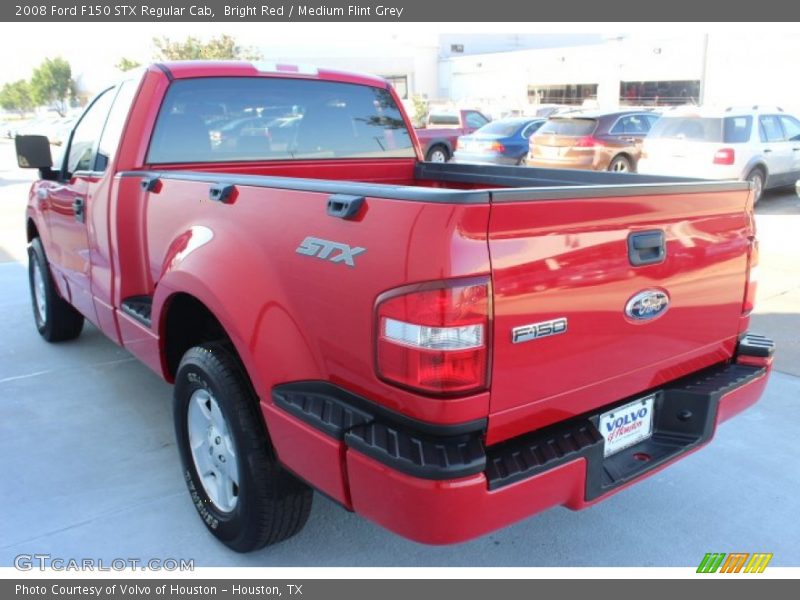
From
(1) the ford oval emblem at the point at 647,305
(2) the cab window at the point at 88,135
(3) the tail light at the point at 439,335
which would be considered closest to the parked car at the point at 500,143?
(2) the cab window at the point at 88,135

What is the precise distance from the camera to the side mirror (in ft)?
14.4

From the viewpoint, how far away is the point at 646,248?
2238 millimetres

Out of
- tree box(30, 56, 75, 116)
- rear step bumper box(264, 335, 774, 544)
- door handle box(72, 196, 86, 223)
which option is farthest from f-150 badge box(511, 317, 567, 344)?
tree box(30, 56, 75, 116)

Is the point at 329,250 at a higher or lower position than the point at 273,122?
lower

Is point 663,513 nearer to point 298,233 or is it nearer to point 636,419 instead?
point 636,419

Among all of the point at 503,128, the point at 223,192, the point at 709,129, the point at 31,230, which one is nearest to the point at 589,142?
the point at 709,129

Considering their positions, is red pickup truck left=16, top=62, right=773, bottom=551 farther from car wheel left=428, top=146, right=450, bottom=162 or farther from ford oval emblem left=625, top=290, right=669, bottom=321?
car wheel left=428, top=146, right=450, bottom=162

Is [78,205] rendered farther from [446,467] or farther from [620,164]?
[620,164]

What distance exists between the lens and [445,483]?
1.87 meters

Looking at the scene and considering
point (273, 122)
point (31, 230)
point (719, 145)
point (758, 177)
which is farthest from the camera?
point (758, 177)

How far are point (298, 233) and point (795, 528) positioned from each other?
2509 millimetres

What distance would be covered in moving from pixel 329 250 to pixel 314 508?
59.9 inches

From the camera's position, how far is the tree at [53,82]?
73875mm

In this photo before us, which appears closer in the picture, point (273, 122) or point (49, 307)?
point (273, 122)
